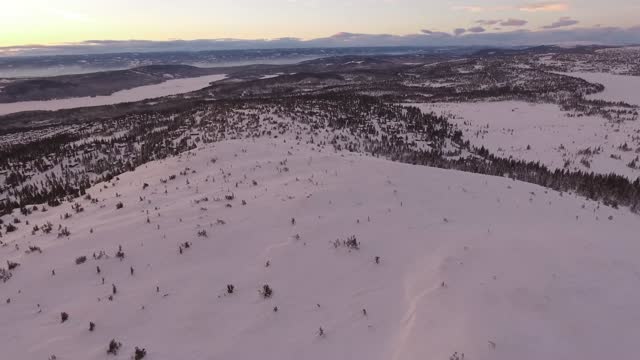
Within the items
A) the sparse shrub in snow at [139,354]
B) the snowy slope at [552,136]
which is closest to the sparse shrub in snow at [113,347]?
the sparse shrub in snow at [139,354]

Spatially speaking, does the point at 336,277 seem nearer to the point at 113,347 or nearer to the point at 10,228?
the point at 113,347

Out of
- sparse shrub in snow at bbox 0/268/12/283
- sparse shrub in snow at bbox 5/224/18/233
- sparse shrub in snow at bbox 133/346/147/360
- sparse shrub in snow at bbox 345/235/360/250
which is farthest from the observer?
sparse shrub in snow at bbox 5/224/18/233

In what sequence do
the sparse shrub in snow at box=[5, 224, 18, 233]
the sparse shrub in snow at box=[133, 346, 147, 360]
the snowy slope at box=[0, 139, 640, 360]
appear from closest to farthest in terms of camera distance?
the sparse shrub in snow at box=[133, 346, 147, 360]
the snowy slope at box=[0, 139, 640, 360]
the sparse shrub in snow at box=[5, 224, 18, 233]

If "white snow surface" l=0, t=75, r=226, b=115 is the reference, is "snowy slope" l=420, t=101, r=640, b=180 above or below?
above

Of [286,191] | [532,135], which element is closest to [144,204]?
[286,191]

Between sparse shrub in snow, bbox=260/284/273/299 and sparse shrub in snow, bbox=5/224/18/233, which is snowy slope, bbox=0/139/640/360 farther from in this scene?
sparse shrub in snow, bbox=5/224/18/233

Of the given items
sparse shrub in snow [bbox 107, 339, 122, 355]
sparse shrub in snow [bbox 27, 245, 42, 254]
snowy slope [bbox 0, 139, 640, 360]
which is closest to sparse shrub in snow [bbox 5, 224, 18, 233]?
snowy slope [bbox 0, 139, 640, 360]

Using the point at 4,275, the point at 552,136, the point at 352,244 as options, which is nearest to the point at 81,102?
the point at 552,136

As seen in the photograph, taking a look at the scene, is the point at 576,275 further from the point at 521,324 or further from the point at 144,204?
the point at 144,204

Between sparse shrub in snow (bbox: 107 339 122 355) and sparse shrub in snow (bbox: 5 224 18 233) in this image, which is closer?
sparse shrub in snow (bbox: 107 339 122 355)
